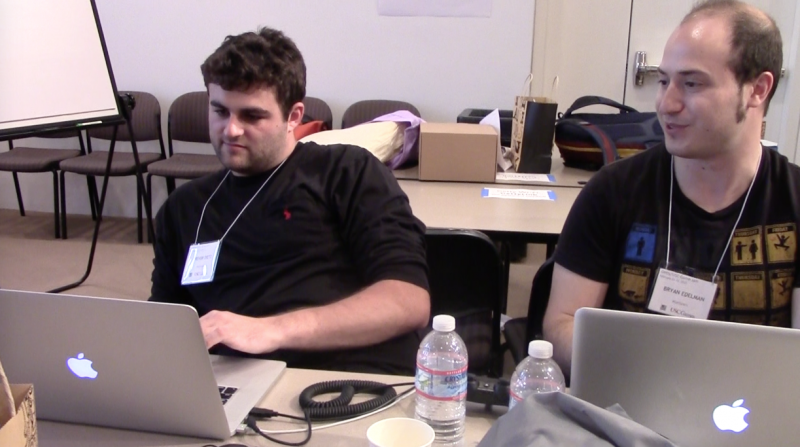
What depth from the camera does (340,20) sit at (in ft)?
14.1

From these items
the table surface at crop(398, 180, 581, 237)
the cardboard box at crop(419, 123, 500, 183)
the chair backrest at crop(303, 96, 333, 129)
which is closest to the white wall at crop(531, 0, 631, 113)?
the chair backrest at crop(303, 96, 333, 129)

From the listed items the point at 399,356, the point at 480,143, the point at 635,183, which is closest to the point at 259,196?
the point at 399,356

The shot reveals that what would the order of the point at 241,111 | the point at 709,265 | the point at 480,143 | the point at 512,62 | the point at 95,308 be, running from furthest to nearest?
the point at 512,62 < the point at 480,143 < the point at 241,111 < the point at 709,265 < the point at 95,308

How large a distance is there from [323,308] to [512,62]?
10.4ft

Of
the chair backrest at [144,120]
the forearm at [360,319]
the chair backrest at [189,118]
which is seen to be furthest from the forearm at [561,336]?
the chair backrest at [144,120]

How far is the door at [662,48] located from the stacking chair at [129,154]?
10.0 feet

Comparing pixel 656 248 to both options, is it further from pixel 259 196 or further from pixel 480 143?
pixel 480 143

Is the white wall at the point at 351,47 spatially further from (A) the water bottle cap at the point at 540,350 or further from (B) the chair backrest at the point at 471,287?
(A) the water bottle cap at the point at 540,350

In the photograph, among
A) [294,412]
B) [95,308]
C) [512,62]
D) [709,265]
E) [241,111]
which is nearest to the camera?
[95,308]

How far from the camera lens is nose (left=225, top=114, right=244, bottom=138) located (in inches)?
59.1

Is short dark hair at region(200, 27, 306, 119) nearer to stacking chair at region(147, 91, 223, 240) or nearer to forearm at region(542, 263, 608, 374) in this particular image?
forearm at region(542, 263, 608, 374)

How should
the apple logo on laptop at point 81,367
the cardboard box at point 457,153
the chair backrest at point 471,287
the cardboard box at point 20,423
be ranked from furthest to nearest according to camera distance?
the cardboard box at point 457,153, the chair backrest at point 471,287, the apple logo on laptop at point 81,367, the cardboard box at point 20,423

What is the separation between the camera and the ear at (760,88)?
1312 millimetres

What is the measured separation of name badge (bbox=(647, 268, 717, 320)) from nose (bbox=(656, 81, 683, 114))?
1.07 ft
